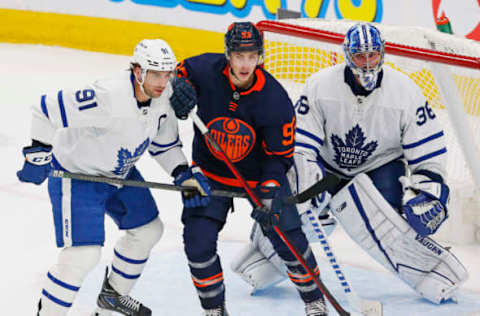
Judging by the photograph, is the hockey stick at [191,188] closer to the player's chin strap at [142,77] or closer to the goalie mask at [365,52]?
the player's chin strap at [142,77]

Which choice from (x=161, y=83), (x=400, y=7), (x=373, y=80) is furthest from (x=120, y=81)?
(x=400, y=7)

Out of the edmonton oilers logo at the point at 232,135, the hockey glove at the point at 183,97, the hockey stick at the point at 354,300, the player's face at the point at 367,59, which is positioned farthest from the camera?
the hockey stick at the point at 354,300

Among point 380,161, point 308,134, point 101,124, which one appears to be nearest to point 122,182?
point 101,124

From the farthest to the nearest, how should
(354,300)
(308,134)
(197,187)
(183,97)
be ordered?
(308,134) < (354,300) < (197,187) < (183,97)

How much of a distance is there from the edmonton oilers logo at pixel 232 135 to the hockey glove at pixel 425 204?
0.66 m

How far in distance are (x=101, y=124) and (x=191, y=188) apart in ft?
1.26

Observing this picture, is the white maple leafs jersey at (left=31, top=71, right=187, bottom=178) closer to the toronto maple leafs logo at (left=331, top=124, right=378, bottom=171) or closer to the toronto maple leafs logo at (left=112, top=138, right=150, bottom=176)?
the toronto maple leafs logo at (left=112, top=138, right=150, bottom=176)

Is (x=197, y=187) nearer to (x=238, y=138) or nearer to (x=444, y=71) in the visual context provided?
(x=238, y=138)

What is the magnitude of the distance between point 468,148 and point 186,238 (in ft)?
4.36

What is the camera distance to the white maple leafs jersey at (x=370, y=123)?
3111mm

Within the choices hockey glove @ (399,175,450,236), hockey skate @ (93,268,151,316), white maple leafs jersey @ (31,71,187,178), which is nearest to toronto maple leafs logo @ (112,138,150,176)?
white maple leafs jersey @ (31,71,187,178)

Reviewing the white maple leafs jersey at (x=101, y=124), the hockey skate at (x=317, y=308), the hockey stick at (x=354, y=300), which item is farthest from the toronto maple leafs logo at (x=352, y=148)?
the white maple leafs jersey at (x=101, y=124)

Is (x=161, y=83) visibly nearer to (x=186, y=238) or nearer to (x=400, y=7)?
(x=186, y=238)

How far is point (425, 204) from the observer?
10.2 feet
